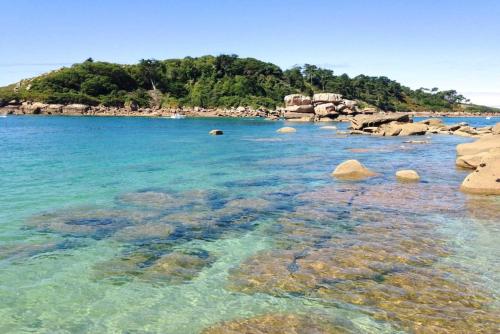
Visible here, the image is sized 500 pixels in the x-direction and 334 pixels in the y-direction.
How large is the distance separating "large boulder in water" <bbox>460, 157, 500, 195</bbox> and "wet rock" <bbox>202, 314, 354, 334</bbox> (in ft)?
42.3

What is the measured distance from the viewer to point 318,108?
115438 mm

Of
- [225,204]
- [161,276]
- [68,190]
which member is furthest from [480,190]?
[68,190]

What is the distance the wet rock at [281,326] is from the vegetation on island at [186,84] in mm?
143504

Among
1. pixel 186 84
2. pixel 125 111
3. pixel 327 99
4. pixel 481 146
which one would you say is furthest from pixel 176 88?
pixel 481 146

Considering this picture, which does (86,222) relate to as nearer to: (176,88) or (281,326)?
(281,326)

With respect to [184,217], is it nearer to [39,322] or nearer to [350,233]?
[350,233]

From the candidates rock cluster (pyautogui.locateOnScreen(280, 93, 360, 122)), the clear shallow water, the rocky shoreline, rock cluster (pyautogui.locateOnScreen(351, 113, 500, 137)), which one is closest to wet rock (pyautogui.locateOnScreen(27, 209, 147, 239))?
the clear shallow water

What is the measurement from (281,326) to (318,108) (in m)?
112

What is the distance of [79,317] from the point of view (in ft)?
22.9

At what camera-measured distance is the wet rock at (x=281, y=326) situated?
653cm

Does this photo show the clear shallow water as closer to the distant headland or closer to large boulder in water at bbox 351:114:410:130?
large boulder in water at bbox 351:114:410:130

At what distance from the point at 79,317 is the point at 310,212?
8.59m

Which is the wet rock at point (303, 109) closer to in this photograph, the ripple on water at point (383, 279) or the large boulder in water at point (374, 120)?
the large boulder in water at point (374, 120)

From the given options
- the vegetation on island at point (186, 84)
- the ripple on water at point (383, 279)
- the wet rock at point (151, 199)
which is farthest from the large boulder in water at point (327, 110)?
the ripple on water at point (383, 279)
